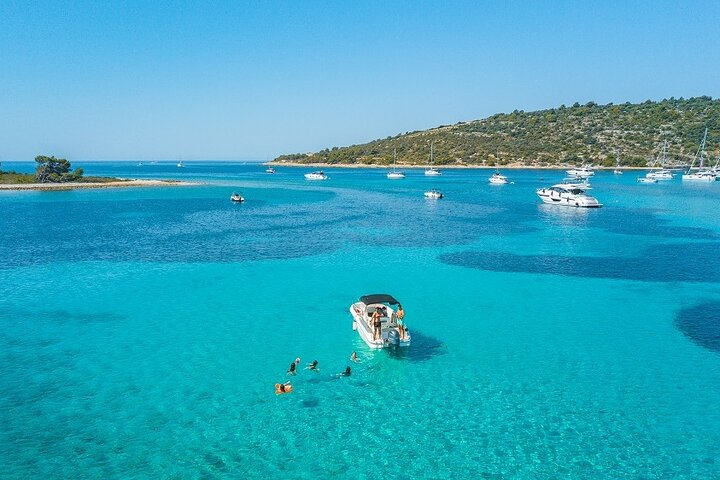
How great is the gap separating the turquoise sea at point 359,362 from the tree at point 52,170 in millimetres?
95330

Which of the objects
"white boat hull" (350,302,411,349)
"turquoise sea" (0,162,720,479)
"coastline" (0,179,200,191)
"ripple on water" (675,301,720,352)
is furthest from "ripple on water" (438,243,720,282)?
"coastline" (0,179,200,191)

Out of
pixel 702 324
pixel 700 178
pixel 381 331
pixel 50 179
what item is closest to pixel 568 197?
pixel 702 324

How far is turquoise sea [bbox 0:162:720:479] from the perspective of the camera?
1786cm

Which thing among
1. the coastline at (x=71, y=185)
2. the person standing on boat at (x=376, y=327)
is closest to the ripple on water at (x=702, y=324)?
the person standing on boat at (x=376, y=327)

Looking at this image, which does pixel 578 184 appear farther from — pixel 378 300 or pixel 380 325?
pixel 380 325

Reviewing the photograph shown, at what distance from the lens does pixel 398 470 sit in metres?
17.1

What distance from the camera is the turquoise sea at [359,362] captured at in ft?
58.6

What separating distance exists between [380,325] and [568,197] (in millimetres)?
86540

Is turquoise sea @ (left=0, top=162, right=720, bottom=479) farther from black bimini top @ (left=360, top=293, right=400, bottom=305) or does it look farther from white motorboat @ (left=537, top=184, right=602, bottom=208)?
white motorboat @ (left=537, top=184, right=602, bottom=208)

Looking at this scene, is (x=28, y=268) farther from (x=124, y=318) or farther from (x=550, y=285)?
(x=550, y=285)

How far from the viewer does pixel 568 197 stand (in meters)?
101

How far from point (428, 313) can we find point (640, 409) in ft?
48.0

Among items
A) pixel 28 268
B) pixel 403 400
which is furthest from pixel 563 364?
pixel 28 268

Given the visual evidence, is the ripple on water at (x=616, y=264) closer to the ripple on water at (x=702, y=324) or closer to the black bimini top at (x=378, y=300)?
the ripple on water at (x=702, y=324)
